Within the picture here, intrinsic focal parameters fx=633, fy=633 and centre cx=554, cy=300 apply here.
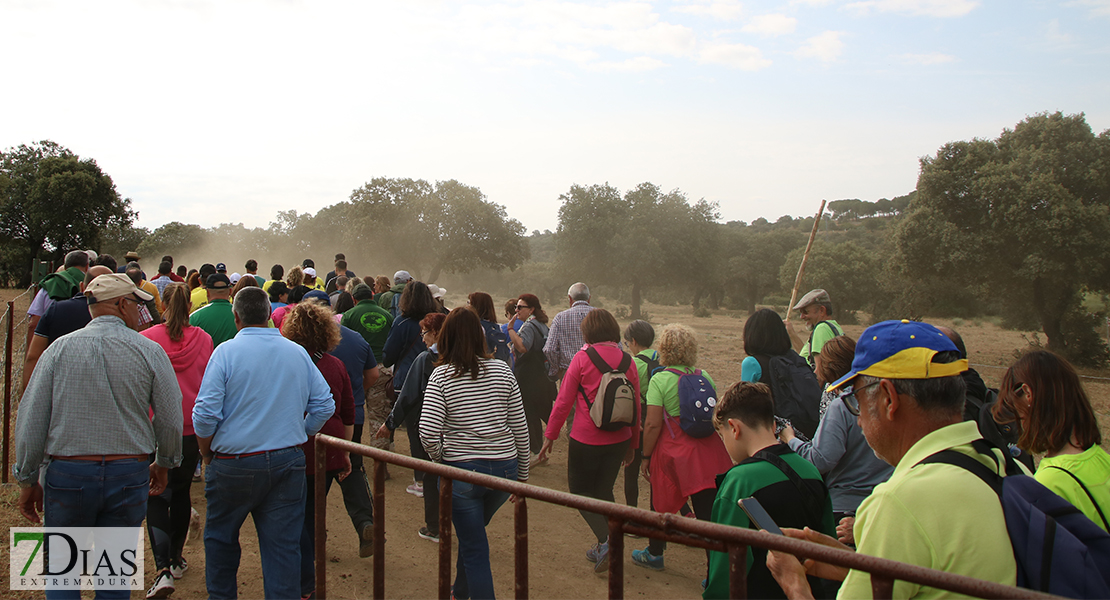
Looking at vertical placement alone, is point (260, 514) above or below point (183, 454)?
below

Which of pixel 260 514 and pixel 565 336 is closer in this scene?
pixel 260 514

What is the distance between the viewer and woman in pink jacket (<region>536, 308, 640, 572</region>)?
496 cm

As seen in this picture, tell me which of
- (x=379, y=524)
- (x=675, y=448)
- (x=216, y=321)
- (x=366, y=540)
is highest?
(x=216, y=321)

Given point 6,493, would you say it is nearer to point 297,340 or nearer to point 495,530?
point 297,340

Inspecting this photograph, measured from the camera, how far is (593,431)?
4930 millimetres

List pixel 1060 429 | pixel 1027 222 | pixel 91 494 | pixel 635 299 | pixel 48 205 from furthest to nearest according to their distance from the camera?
pixel 635 299 → pixel 48 205 → pixel 1027 222 → pixel 91 494 → pixel 1060 429

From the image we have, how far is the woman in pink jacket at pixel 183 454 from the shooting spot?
4203 mm

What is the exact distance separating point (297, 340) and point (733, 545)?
131 inches

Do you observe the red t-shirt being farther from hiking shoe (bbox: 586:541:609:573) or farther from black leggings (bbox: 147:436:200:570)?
hiking shoe (bbox: 586:541:609:573)

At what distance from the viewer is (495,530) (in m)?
5.79

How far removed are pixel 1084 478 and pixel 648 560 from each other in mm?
3465

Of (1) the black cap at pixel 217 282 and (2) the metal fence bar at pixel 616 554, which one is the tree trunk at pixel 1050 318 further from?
(2) the metal fence bar at pixel 616 554
